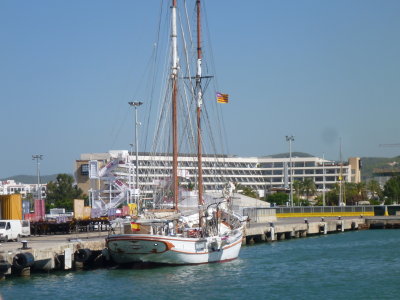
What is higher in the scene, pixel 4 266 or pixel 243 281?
pixel 4 266

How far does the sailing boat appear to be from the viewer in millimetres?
47250

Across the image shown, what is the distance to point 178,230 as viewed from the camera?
2012 inches

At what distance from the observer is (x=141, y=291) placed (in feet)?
131

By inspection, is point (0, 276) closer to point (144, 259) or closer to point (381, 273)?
point (144, 259)

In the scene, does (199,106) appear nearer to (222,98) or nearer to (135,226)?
(222,98)

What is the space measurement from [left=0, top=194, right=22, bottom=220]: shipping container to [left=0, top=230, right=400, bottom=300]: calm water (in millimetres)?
22186

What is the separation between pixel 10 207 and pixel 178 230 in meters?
24.3

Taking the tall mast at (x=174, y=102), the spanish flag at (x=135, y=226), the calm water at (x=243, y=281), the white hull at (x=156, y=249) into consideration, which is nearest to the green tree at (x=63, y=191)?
the calm water at (x=243, y=281)

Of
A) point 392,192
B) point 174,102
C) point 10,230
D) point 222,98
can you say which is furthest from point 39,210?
point 392,192

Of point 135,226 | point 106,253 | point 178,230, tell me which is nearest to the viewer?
point 135,226

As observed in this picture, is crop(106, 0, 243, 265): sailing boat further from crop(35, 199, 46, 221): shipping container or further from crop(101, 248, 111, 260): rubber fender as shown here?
crop(35, 199, 46, 221): shipping container

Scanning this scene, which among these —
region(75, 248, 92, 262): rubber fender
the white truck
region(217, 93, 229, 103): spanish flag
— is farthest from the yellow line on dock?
region(75, 248, 92, 262): rubber fender

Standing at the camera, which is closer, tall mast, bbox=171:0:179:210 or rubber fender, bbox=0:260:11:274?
rubber fender, bbox=0:260:11:274

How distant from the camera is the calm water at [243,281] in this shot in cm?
3909
